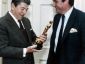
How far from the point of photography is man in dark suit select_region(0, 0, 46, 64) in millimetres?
2754

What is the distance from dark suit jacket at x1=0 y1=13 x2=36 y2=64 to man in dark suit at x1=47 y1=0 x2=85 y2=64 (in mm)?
365

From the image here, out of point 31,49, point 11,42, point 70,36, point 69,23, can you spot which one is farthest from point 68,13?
point 11,42

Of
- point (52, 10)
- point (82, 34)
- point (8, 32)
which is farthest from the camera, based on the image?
point (52, 10)

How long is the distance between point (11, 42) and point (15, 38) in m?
0.05

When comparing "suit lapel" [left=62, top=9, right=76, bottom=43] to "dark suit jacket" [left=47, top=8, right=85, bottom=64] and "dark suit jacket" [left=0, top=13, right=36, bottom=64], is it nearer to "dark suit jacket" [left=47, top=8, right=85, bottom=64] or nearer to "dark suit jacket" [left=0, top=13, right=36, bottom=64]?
"dark suit jacket" [left=47, top=8, right=85, bottom=64]

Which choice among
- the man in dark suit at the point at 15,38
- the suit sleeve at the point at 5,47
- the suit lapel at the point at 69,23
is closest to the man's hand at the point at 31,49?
the man in dark suit at the point at 15,38

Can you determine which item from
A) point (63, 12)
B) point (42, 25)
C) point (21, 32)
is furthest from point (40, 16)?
point (63, 12)

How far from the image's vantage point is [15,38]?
2.79 meters

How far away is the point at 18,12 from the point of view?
9.23ft

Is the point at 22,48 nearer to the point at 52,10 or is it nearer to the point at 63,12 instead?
the point at 63,12

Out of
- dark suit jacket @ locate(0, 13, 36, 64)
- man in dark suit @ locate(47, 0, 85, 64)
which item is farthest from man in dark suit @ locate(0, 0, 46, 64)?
man in dark suit @ locate(47, 0, 85, 64)

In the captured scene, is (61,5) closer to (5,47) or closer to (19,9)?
(19,9)

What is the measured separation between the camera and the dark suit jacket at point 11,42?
2.75m

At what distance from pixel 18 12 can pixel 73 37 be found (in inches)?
23.3
